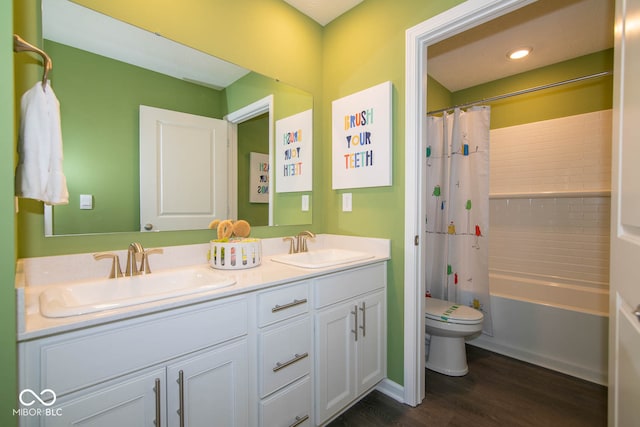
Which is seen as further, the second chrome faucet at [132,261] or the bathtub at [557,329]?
the bathtub at [557,329]

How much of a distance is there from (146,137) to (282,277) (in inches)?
36.4

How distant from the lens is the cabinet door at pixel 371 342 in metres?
1.61

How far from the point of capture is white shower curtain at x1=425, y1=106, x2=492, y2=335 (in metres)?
2.27

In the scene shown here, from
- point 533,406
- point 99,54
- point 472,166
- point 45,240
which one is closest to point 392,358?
point 533,406

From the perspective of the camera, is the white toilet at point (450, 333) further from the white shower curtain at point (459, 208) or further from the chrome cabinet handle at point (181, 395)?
the chrome cabinet handle at point (181, 395)

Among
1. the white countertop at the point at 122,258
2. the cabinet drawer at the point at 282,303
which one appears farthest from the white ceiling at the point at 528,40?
the cabinet drawer at the point at 282,303

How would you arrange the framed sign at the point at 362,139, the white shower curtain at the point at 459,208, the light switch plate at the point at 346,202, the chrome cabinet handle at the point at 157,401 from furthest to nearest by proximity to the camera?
the white shower curtain at the point at 459,208, the light switch plate at the point at 346,202, the framed sign at the point at 362,139, the chrome cabinet handle at the point at 157,401

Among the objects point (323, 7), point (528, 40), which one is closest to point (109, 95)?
point (323, 7)

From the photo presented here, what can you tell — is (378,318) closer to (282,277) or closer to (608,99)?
(282,277)

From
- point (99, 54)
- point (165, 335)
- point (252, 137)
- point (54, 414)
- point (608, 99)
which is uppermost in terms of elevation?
point (608, 99)

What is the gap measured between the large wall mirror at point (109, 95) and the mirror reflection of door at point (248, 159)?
18 cm

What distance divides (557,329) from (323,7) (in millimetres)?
2822

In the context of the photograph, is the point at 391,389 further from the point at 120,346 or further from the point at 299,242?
the point at 120,346

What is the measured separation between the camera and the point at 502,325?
2.29 m
